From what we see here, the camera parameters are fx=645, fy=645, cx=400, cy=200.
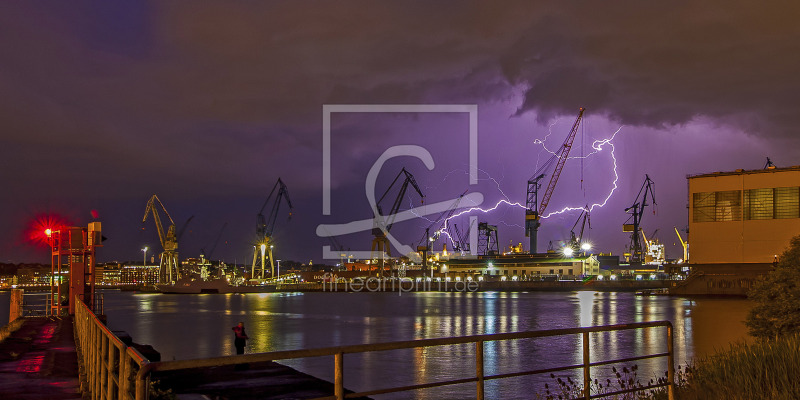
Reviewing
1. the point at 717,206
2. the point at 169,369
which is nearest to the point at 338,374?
the point at 169,369

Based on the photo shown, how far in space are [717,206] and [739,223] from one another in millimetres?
3319

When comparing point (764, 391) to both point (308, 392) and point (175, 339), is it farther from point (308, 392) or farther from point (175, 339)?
point (175, 339)

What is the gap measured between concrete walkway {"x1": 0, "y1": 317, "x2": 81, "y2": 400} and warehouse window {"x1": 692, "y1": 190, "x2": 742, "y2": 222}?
7692 cm

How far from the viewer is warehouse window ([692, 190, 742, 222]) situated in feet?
260

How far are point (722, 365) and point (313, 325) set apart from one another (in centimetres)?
5202

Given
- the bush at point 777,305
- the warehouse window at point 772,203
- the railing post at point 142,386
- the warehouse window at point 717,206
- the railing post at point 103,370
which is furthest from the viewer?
the warehouse window at point 717,206

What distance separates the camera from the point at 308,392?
18.2 m

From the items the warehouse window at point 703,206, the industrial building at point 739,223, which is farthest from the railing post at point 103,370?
the warehouse window at point 703,206

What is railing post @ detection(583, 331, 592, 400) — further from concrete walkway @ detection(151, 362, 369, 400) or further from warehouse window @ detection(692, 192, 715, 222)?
warehouse window @ detection(692, 192, 715, 222)

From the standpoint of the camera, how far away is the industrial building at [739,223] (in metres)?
75.8

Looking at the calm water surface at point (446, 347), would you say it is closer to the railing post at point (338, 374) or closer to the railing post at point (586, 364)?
the railing post at point (586, 364)

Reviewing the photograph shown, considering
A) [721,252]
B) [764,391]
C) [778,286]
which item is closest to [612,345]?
[778,286]

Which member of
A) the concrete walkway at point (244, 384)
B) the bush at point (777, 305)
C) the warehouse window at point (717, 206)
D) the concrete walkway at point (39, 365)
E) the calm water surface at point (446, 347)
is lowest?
the calm water surface at point (446, 347)

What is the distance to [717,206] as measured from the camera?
265 ft
